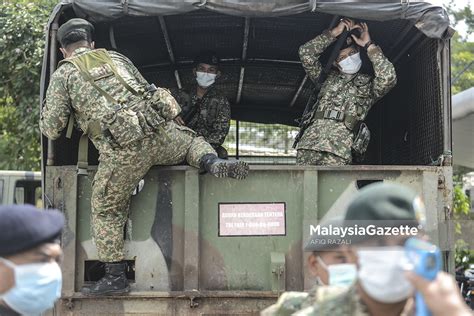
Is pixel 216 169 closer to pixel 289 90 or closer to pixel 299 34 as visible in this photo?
pixel 299 34

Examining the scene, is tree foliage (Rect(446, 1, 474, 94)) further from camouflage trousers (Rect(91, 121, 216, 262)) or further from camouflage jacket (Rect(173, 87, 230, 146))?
camouflage trousers (Rect(91, 121, 216, 262))

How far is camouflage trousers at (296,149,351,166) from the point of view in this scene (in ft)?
16.0

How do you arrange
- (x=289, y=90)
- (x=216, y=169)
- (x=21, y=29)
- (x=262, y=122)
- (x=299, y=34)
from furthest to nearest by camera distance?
(x=21, y=29) < (x=262, y=122) < (x=289, y=90) < (x=299, y=34) < (x=216, y=169)

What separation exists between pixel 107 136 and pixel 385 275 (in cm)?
255

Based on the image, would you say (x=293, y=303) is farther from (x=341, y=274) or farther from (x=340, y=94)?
(x=340, y=94)

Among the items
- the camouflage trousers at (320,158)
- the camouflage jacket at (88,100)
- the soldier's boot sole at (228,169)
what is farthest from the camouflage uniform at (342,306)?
the camouflage trousers at (320,158)

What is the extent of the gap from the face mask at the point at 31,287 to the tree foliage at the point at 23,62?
7.26 metres

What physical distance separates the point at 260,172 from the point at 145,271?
884 mm

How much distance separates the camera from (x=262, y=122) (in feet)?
23.8

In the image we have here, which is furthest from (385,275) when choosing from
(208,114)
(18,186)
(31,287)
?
(18,186)

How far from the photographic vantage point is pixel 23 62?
895cm

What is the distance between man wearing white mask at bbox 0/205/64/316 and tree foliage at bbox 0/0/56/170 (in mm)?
7256

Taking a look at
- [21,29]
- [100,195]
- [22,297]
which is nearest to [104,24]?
[100,195]

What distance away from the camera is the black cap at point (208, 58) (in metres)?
5.70
